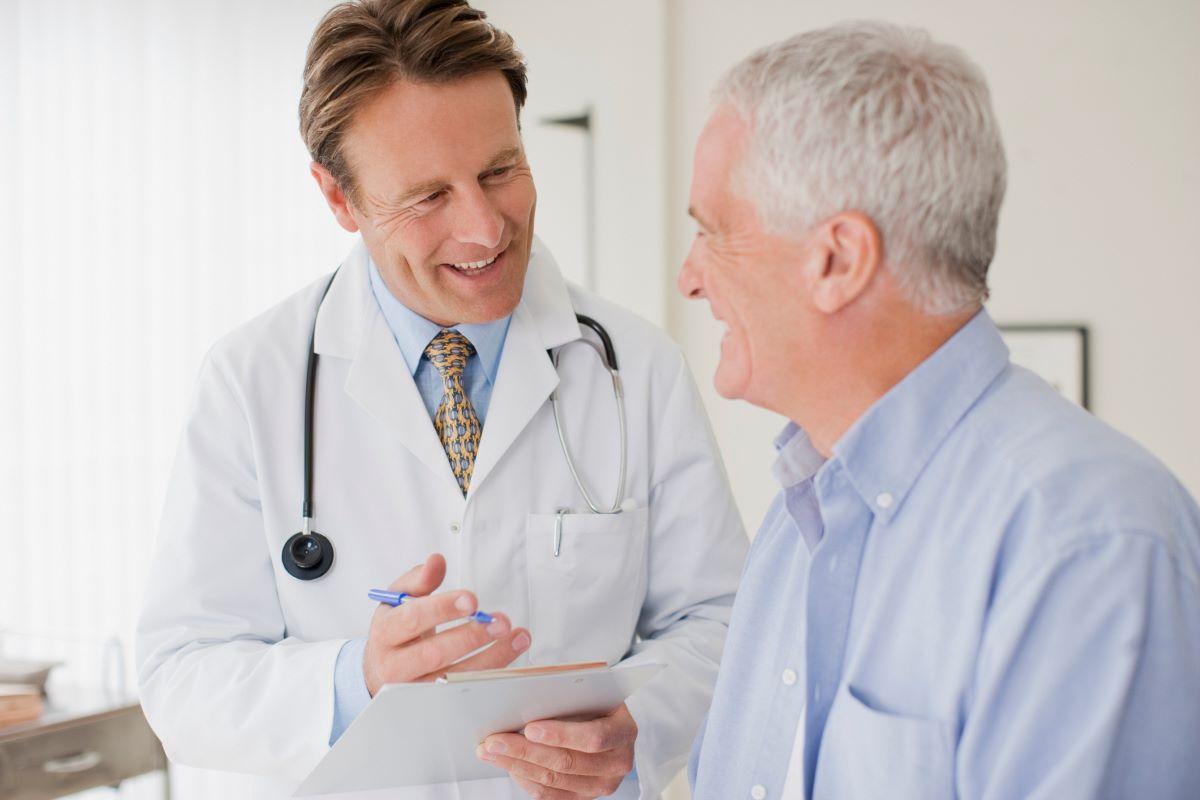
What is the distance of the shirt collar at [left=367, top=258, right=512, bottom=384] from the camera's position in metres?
1.57

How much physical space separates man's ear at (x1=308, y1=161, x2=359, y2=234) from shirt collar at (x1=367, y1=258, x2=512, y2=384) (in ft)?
0.24

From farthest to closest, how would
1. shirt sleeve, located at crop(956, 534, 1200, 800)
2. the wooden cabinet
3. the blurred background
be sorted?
the blurred background < the wooden cabinet < shirt sleeve, located at crop(956, 534, 1200, 800)

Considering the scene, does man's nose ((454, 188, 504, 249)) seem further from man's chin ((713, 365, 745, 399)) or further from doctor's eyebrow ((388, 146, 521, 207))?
man's chin ((713, 365, 745, 399))

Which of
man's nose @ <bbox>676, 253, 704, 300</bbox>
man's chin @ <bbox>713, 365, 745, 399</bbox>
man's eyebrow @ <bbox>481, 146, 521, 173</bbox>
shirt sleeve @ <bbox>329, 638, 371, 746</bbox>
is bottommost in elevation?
shirt sleeve @ <bbox>329, 638, 371, 746</bbox>

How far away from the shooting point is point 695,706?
1.49 metres

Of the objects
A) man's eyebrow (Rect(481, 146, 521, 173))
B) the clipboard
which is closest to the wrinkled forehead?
man's eyebrow (Rect(481, 146, 521, 173))

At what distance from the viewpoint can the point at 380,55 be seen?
144cm

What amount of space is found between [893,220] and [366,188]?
78 centimetres

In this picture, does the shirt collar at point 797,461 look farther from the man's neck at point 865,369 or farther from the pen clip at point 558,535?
the pen clip at point 558,535

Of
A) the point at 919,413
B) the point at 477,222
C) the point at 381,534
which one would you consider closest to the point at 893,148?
the point at 919,413

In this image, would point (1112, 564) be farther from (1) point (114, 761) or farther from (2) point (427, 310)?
(1) point (114, 761)

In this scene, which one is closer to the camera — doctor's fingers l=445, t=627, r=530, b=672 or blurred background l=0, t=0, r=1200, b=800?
doctor's fingers l=445, t=627, r=530, b=672

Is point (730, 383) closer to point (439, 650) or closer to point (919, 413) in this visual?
point (919, 413)

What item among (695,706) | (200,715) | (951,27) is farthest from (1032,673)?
(951,27)
